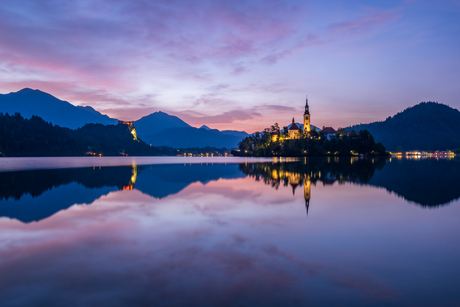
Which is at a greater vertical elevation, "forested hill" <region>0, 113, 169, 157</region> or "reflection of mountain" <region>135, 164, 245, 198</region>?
"forested hill" <region>0, 113, 169, 157</region>

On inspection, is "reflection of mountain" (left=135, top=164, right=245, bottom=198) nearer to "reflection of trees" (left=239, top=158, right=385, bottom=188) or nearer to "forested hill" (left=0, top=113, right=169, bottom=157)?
"reflection of trees" (left=239, top=158, right=385, bottom=188)

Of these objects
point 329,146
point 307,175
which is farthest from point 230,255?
point 329,146

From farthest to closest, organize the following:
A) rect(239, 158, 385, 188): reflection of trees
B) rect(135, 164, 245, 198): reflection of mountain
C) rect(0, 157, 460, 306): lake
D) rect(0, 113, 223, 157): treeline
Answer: rect(0, 113, 223, 157): treeline < rect(239, 158, 385, 188): reflection of trees < rect(135, 164, 245, 198): reflection of mountain < rect(0, 157, 460, 306): lake

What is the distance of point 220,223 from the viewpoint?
A: 10945mm

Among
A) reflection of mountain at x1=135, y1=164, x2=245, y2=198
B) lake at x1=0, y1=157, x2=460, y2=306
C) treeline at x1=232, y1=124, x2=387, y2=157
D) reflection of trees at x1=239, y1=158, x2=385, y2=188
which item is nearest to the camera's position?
lake at x1=0, y1=157, x2=460, y2=306

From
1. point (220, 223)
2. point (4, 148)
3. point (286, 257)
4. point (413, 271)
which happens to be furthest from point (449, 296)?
point (4, 148)

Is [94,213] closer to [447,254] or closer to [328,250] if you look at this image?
[328,250]

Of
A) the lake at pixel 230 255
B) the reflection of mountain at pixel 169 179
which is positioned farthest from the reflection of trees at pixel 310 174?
the lake at pixel 230 255

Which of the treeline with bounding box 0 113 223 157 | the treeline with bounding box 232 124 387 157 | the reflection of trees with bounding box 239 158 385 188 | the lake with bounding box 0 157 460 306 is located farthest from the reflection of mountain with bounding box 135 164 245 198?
the treeline with bounding box 0 113 223 157

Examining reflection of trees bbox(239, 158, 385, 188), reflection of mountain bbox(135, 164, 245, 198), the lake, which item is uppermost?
reflection of trees bbox(239, 158, 385, 188)

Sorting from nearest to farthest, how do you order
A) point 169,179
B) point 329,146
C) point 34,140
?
point 169,179 → point 329,146 → point 34,140

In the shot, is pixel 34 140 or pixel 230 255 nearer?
pixel 230 255

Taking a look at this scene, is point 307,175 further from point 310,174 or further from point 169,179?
point 169,179

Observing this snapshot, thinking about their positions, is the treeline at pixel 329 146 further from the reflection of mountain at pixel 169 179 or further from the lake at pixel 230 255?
the lake at pixel 230 255
